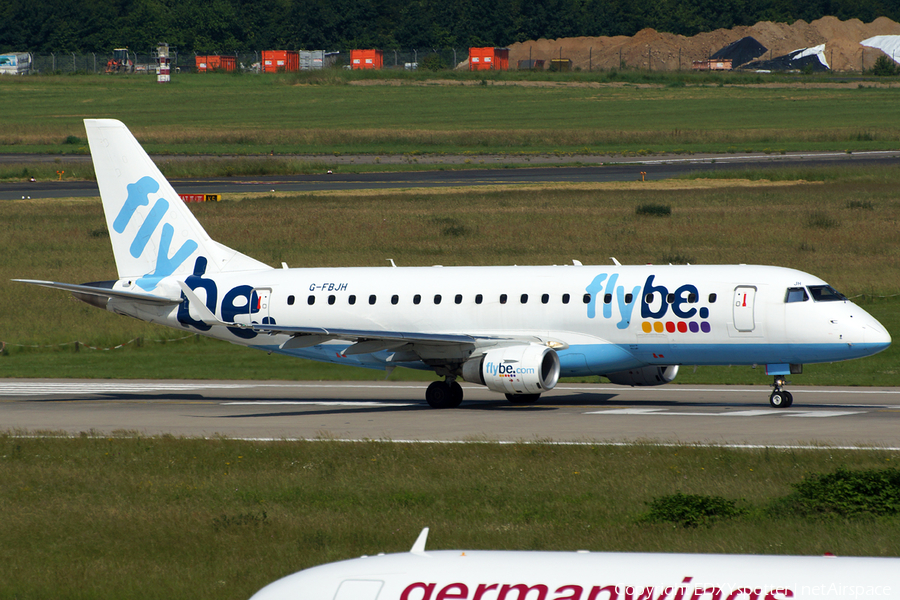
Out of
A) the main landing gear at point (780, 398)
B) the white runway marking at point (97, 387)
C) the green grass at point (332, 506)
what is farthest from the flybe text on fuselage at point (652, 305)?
the white runway marking at point (97, 387)

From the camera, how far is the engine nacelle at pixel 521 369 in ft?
110

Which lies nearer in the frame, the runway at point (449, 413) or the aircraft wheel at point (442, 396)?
the runway at point (449, 413)

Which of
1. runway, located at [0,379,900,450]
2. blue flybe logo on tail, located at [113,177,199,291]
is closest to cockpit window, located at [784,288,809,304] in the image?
runway, located at [0,379,900,450]

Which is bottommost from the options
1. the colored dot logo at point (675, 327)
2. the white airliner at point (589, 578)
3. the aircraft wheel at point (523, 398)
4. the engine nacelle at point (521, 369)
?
the aircraft wheel at point (523, 398)

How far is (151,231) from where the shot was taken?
41344 mm

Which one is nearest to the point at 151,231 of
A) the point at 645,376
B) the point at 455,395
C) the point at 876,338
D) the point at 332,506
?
the point at 455,395

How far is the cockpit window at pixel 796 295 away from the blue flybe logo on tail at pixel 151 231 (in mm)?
20361

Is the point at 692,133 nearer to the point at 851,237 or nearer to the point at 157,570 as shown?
the point at 851,237

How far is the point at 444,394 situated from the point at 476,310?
287cm

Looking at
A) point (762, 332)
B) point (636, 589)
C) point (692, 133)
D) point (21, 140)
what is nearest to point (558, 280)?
point (762, 332)

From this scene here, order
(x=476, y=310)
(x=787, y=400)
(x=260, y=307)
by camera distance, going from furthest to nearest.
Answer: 1. (x=260, y=307)
2. (x=476, y=310)
3. (x=787, y=400)

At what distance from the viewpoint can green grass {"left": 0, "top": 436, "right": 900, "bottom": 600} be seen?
16.9 meters

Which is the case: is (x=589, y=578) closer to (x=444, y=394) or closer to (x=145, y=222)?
(x=444, y=394)

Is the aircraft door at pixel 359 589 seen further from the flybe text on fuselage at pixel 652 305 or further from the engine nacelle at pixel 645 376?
the engine nacelle at pixel 645 376
